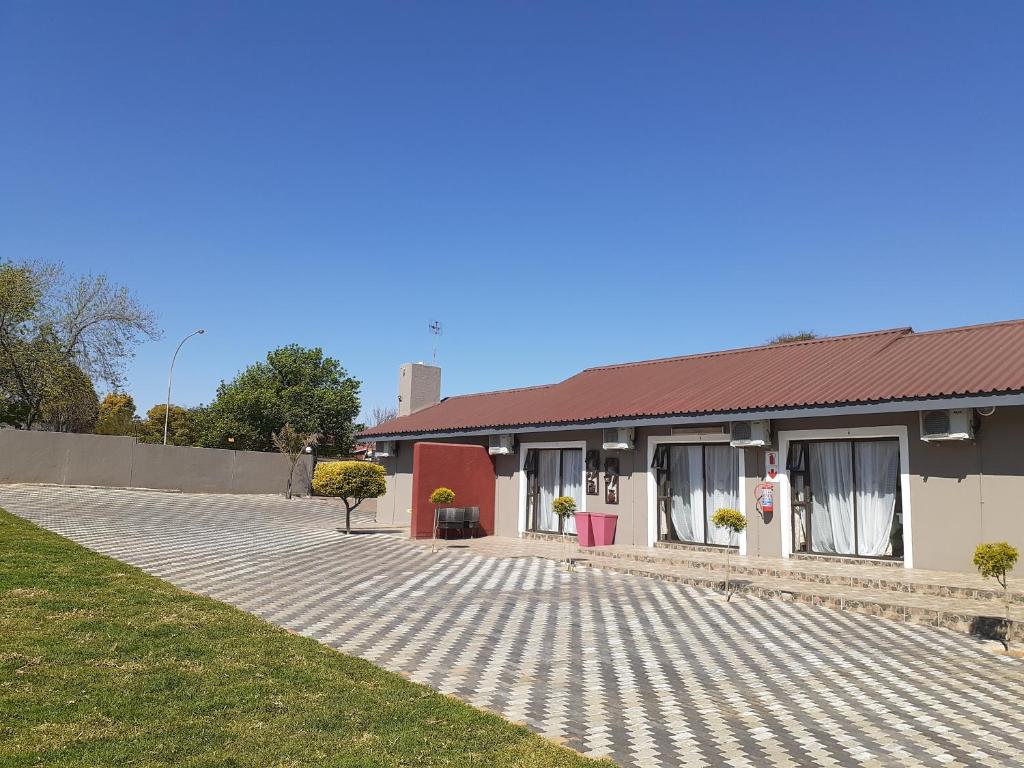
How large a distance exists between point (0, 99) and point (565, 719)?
52.4 ft

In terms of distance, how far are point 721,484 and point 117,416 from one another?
53.0m

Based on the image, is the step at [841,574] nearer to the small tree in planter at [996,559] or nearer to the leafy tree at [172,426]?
the small tree in planter at [996,559]

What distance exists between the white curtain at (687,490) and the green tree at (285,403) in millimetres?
27362

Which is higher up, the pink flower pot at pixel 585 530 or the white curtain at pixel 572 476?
the white curtain at pixel 572 476

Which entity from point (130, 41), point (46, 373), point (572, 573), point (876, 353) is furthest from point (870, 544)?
point (46, 373)

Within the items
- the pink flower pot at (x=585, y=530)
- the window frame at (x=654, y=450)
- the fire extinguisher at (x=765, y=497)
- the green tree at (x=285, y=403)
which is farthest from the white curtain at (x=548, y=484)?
the green tree at (x=285, y=403)


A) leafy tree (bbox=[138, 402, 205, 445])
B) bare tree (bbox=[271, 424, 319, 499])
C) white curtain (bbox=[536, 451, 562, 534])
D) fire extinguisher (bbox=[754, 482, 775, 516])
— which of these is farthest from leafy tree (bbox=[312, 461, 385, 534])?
leafy tree (bbox=[138, 402, 205, 445])

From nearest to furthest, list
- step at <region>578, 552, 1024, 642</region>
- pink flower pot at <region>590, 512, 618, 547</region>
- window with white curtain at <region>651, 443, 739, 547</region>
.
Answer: step at <region>578, 552, 1024, 642</region> < window with white curtain at <region>651, 443, 739, 547</region> < pink flower pot at <region>590, 512, 618, 547</region>

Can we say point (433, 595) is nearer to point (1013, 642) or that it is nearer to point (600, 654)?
point (600, 654)

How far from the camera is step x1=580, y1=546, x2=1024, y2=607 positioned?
31.5ft

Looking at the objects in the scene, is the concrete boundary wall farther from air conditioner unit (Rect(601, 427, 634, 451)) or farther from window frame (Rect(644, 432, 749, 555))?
window frame (Rect(644, 432, 749, 555))

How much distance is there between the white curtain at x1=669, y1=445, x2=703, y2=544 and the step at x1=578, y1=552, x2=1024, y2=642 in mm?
2673

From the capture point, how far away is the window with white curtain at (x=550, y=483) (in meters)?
17.1

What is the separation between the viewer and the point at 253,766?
3.75 metres
